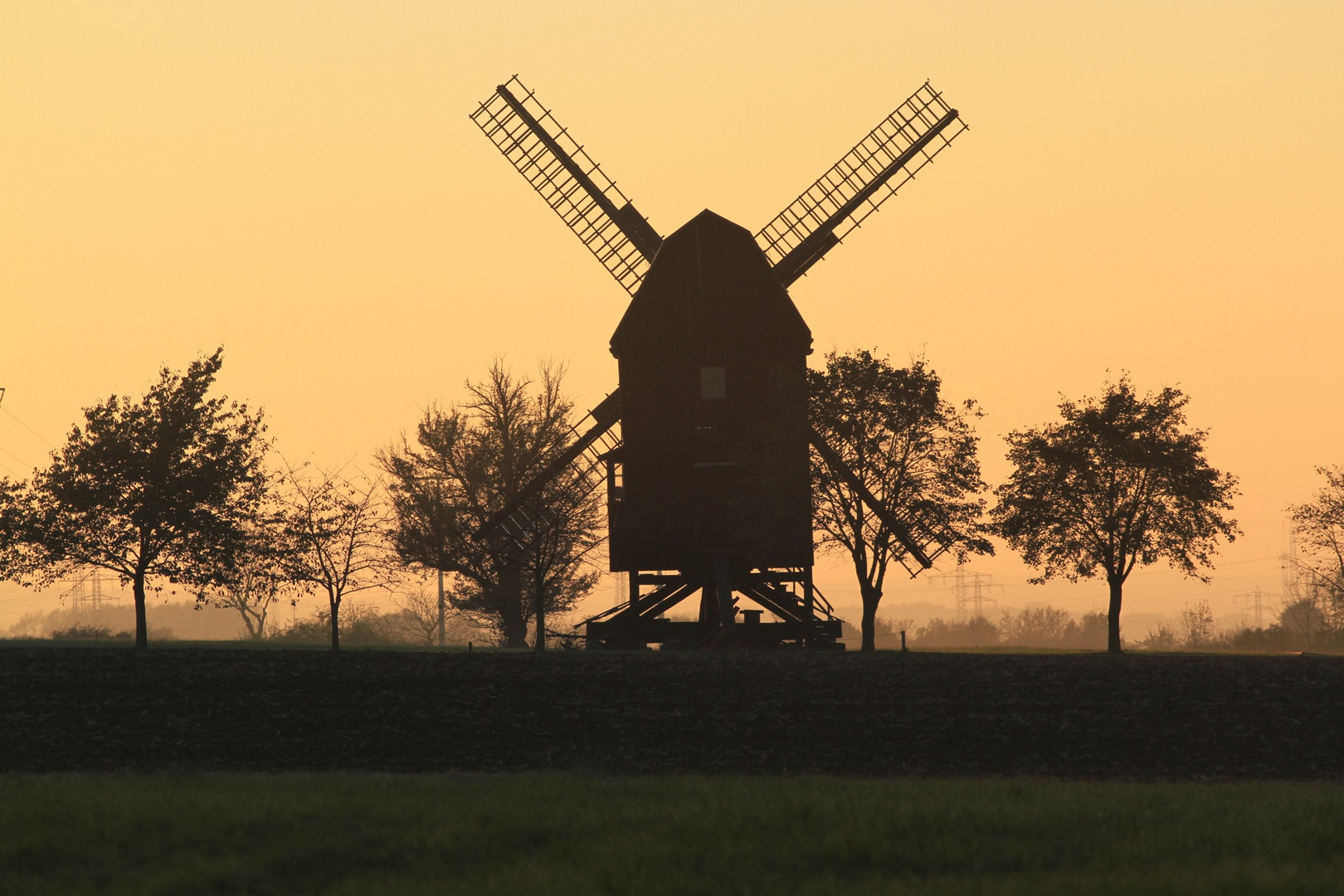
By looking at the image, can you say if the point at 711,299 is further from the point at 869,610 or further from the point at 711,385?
the point at 869,610

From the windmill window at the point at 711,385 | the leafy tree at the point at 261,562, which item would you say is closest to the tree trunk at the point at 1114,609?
the windmill window at the point at 711,385

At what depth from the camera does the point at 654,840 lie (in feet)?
47.6

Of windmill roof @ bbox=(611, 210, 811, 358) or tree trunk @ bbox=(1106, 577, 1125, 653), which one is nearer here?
windmill roof @ bbox=(611, 210, 811, 358)

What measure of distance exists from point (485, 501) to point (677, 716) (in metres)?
30.9

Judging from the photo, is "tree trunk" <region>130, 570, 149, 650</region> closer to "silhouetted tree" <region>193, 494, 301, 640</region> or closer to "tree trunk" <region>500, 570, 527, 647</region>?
"silhouetted tree" <region>193, 494, 301, 640</region>

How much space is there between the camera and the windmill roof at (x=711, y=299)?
41.0 metres

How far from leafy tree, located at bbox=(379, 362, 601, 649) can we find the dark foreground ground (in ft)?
66.6

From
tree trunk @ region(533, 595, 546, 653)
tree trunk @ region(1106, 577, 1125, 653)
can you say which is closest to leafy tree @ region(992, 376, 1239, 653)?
tree trunk @ region(1106, 577, 1125, 653)

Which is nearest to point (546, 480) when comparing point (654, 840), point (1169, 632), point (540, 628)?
point (540, 628)

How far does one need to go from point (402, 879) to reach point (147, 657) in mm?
20415

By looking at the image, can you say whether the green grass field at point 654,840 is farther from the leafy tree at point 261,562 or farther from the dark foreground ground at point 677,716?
the leafy tree at point 261,562

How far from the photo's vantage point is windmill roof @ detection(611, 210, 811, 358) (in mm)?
40969

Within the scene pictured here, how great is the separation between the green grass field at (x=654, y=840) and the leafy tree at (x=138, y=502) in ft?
84.3

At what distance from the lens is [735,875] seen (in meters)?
13.2
